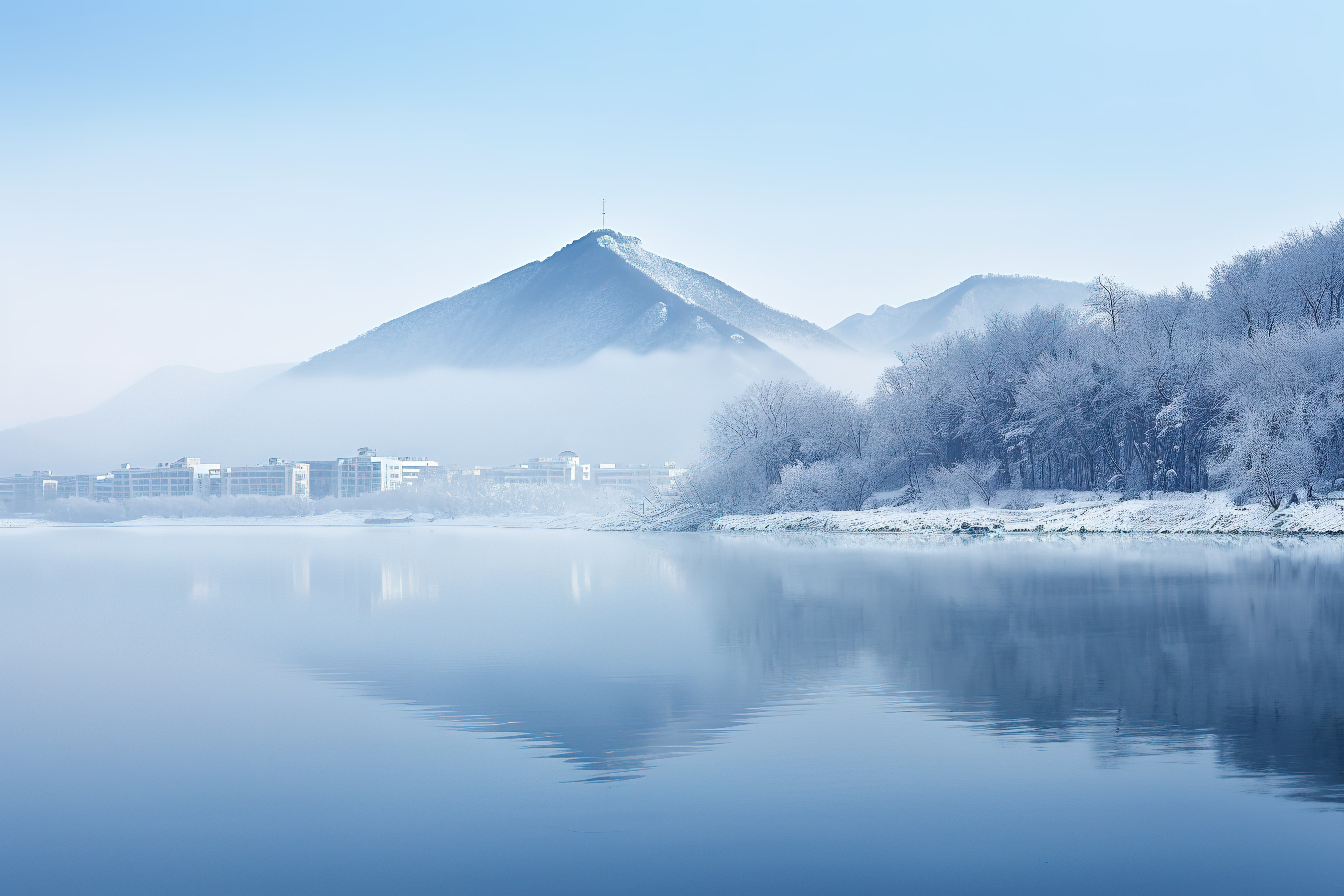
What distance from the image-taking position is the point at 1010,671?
1691 cm

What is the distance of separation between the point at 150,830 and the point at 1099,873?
300 inches

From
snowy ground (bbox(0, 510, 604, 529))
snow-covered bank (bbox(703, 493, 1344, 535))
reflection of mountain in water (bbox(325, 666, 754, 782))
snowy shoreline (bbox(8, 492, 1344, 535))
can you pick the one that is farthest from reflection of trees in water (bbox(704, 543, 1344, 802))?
snowy ground (bbox(0, 510, 604, 529))

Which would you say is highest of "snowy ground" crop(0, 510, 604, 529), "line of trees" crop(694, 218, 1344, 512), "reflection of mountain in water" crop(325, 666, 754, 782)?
"line of trees" crop(694, 218, 1344, 512)

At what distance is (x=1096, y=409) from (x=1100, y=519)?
9.77 meters

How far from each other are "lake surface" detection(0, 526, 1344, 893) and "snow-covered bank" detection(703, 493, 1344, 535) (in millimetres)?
26361

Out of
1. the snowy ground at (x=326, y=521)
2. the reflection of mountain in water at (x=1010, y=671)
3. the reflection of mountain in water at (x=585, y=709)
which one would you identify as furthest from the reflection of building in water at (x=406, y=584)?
the snowy ground at (x=326, y=521)

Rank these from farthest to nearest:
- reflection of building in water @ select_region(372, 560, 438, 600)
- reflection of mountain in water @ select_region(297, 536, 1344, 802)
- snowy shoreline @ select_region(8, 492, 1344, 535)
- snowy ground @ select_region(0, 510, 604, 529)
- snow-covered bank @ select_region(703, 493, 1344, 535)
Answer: snowy ground @ select_region(0, 510, 604, 529)
snowy shoreline @ select_region(8, 492, 1344, 535)
snow-covered bank @ select_region(703, 493, 1344, 535)
reflection of building in water @ select_region(372, 560, 438, 600)
reflection of mountain in water @ select_region(297, 536, 1344, 802)

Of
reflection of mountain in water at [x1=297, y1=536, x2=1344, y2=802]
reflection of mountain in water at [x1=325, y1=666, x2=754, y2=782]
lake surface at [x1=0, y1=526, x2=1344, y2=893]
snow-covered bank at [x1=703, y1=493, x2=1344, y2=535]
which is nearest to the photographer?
lake surface at [x1=0, y1=526, x2=1344, y2=893]

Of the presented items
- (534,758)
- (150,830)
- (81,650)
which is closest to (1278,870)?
(534,758)

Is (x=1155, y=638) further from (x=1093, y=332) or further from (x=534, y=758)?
(x=1093, y=332)

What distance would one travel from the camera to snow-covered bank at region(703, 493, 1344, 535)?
53.1 m

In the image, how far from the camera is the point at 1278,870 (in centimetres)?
819

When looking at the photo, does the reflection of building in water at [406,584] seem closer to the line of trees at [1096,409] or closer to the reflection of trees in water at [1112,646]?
the reflection of trees in water at [1112,646]

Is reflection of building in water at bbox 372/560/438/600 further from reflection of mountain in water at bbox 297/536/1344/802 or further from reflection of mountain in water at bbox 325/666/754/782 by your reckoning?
reflection of mountain in water at bbox 325/666/754/782
